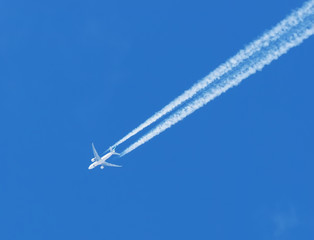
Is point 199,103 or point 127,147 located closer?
point 199,103

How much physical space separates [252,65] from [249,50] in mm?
2022

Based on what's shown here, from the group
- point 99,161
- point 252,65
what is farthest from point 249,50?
point 99,161

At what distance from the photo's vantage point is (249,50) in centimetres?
6016

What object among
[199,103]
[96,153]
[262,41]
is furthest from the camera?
[96,153]

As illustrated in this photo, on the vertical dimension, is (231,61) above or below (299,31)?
above

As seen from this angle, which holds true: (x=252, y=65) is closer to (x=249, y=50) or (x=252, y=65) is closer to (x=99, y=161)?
(x=249, y=50)

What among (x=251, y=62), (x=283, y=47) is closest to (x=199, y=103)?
(x=251, y=62)

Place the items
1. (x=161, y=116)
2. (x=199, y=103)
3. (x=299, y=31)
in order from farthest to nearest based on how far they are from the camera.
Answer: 1. (x=161, y=116)
2. (x=199, y=103)
3. (x=299, y=31)

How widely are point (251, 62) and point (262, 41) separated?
2.52 metres

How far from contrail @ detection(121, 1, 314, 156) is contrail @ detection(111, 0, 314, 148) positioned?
0.33 m

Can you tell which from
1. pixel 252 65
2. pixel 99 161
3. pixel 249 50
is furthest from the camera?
pixel 99 161

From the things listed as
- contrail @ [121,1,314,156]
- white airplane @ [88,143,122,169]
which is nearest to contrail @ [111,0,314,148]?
contrail @ [121,1,314,156]

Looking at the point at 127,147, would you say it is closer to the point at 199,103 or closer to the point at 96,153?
the point at 96,153

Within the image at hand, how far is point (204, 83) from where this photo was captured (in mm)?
63844
